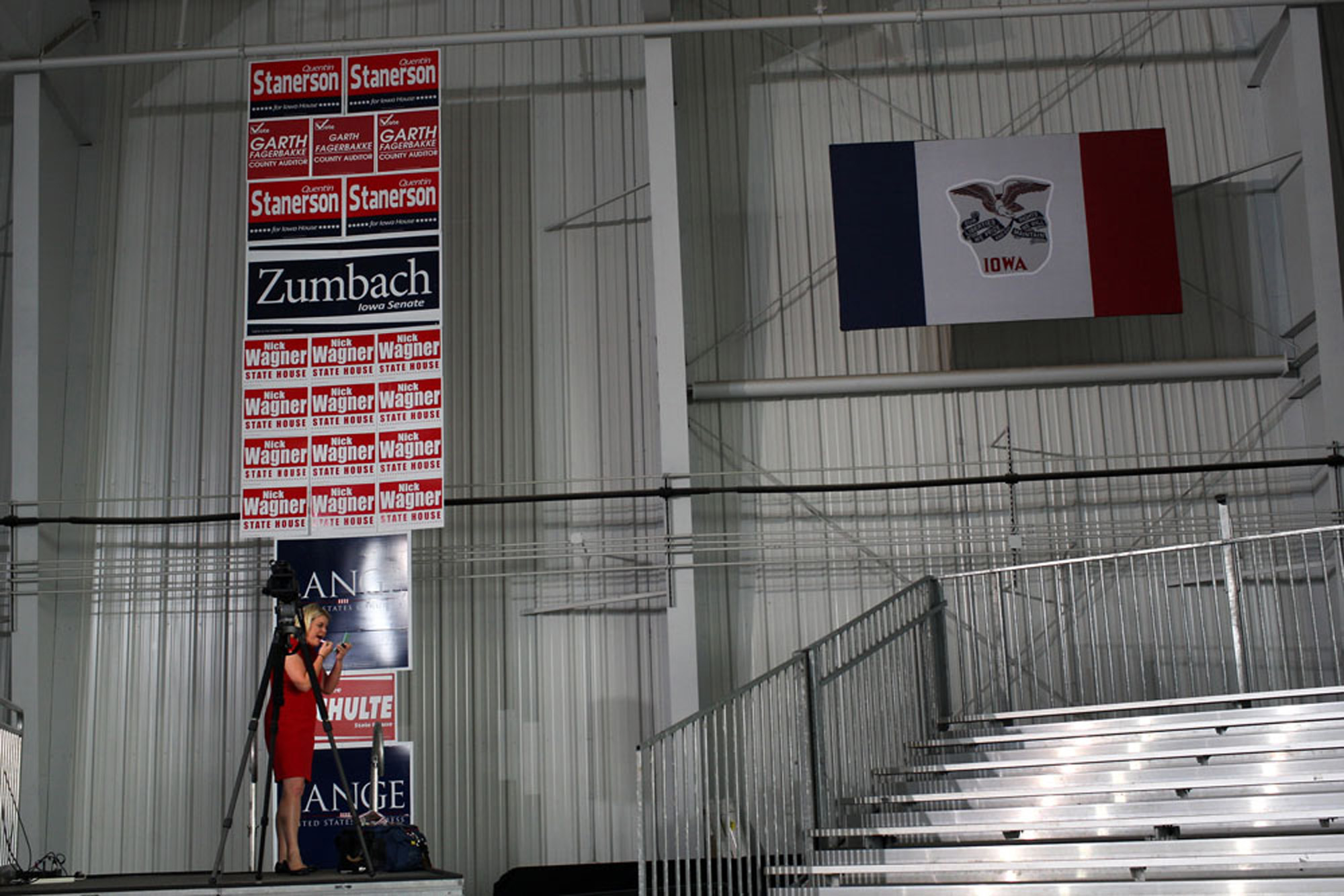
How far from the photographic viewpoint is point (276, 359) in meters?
12.2

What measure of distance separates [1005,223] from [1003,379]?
157 centimetres

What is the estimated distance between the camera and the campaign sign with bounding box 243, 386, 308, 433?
12062 millimetres

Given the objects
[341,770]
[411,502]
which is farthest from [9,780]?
[411,502]

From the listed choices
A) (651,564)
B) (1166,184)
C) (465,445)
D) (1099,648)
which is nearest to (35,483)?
(465,445)

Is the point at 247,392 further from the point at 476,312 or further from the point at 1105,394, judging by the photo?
the point at 1105,394

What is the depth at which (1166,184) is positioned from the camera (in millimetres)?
13727

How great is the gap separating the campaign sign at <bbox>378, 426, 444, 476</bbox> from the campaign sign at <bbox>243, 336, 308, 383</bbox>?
986mm

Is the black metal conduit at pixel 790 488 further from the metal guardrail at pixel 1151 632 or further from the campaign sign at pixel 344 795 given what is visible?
the campaign sign at pixel 344 795

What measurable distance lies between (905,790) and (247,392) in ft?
21.2

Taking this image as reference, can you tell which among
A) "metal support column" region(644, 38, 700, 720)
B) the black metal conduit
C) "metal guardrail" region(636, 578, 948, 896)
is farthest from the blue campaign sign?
"metal guardrail" region(636, 578, 948, 896)

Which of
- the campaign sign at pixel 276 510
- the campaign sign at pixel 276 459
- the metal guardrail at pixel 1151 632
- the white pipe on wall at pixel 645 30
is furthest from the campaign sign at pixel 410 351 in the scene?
the metal guardrail at pixel 1151 632

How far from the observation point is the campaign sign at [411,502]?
11.8 m

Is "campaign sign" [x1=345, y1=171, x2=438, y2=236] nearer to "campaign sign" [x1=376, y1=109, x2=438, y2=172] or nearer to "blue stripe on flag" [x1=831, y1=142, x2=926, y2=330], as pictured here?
"campaign sign" [x1=376, y1=109, x2=438, y2=172]

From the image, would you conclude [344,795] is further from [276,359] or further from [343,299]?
[343,299]
